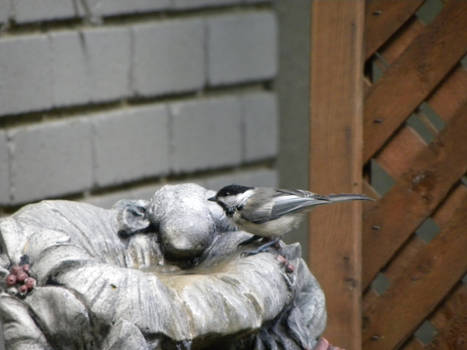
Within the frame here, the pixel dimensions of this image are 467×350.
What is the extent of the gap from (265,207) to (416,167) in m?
0.82

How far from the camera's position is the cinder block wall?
15.5 feet

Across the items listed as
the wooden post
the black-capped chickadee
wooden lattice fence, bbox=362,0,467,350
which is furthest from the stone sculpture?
wooden lattice fence, bbox=362,0,467,350

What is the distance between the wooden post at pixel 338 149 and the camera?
13.5 ft

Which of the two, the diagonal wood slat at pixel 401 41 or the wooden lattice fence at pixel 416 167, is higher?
the diagonal wood slat at pixel 401 41

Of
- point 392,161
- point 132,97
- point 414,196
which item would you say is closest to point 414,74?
point 392,161

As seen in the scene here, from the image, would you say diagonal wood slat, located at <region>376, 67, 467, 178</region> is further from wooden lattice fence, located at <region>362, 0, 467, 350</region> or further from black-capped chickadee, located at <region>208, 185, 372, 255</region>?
black-capped chickadee, located at <region>208, 185, 372, 255</region>

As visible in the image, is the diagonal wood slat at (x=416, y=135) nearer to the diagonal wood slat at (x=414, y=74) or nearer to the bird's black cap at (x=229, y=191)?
the diagonal wood slat at (x=414, y=74)

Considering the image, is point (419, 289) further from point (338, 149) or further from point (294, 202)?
point (294, 202)

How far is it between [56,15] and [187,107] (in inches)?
39.9

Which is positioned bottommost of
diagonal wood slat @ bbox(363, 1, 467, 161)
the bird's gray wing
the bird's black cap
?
the bird's gray wing

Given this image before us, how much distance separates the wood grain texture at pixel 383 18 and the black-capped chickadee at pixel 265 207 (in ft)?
2.45

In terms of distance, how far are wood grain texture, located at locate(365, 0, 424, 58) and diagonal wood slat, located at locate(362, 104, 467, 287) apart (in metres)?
0.39

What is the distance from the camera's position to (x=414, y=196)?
414 centimetres

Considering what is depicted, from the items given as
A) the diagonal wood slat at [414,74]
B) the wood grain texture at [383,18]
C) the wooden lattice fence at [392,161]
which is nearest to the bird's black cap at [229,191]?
the wooden lattice fence at [392,161]
